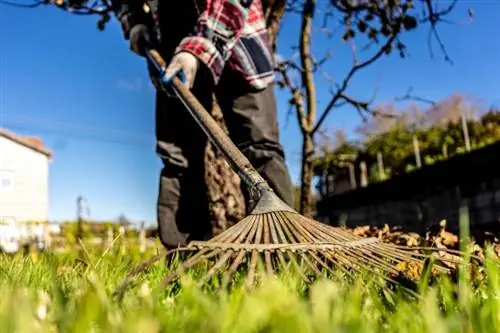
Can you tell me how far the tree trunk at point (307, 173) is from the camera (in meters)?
5.08

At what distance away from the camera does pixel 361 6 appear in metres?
5.62

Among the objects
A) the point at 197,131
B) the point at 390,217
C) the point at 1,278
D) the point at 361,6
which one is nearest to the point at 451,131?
the point at 390,217

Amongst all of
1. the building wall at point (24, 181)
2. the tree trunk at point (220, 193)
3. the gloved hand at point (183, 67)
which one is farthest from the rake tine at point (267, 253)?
the building wall at point (24, 181)

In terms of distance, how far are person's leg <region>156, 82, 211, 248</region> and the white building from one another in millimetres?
20785

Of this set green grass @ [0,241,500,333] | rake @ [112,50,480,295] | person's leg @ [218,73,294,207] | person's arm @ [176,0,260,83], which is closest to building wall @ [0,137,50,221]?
person's leg @ [218,73,294,207]

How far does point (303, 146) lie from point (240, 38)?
103 inches

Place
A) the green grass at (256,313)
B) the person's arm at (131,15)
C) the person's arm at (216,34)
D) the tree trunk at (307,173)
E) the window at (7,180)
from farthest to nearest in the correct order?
the window at (7,180) → the tree trunk at (307,173) → the person's arm at (131,15) → the person's arm at (216,34) → the green grass at (256,313)

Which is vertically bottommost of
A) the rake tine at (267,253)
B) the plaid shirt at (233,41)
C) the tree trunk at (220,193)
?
the rake tine at (267,253)

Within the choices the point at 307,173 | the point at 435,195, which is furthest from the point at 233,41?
the point at 435,195

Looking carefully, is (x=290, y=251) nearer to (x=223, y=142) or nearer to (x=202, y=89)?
(x=223, y=142)

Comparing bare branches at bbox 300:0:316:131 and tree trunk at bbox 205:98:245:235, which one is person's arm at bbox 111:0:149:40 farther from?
bare branches at bbox 300:0:316:131

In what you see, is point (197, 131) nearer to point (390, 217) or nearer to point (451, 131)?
point (390, 217)

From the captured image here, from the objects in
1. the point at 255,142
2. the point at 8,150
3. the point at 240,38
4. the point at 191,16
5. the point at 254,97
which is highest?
the point at 8,150

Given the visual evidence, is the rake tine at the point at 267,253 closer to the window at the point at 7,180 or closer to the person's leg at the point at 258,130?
the person's leg at the point at 258,130
